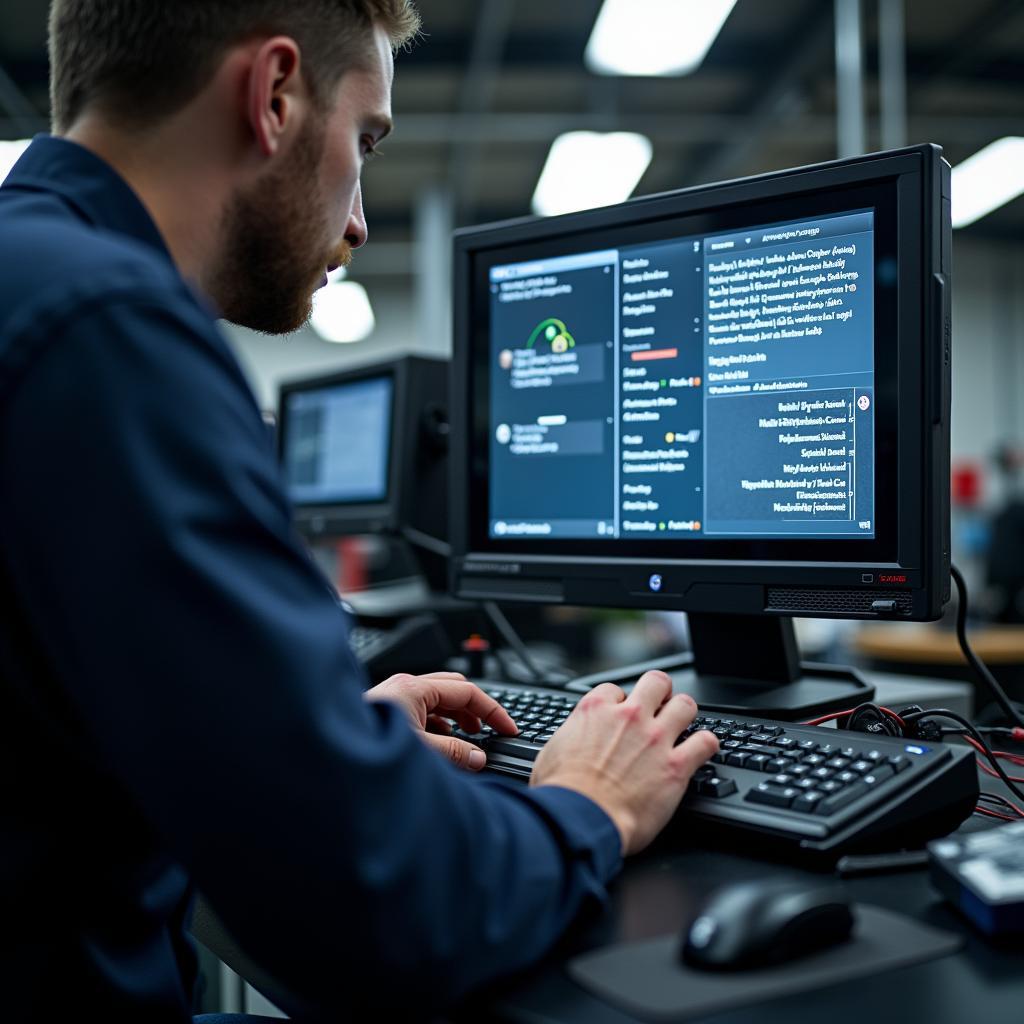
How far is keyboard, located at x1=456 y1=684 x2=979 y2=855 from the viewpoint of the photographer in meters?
0.63

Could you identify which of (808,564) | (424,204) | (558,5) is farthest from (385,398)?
(424,204)

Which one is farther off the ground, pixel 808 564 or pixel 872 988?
pixel 808 564

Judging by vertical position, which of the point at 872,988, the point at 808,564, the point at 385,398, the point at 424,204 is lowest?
the point at 872,988

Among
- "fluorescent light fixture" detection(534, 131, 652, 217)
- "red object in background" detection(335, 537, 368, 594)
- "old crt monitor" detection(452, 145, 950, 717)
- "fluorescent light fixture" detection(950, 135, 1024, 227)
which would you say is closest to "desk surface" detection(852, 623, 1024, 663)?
"old crt monitor" detection(452, 145, 950, 717)

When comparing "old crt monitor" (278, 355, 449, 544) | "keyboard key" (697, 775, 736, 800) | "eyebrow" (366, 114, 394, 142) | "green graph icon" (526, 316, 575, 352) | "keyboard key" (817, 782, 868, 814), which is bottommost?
"keyboard key" (697, 775, 736, 800)

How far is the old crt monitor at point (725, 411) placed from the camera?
2.82 feet

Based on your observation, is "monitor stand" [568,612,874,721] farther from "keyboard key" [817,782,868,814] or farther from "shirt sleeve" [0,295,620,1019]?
"shirt sleeve" [0,295,620,1019]

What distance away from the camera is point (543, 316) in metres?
A: 1.11

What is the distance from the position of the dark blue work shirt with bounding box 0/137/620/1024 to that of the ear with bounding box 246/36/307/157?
0.65 feet

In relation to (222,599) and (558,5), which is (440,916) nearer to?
(222,599)

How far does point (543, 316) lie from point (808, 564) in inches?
15.9

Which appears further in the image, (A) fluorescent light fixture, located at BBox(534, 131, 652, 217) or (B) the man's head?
(A) fluorescent light fixture, located at BBox(534, 131, 652, 217)

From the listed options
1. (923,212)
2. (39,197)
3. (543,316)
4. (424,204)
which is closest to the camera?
(39,197)

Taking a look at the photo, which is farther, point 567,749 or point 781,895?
point 567,749
